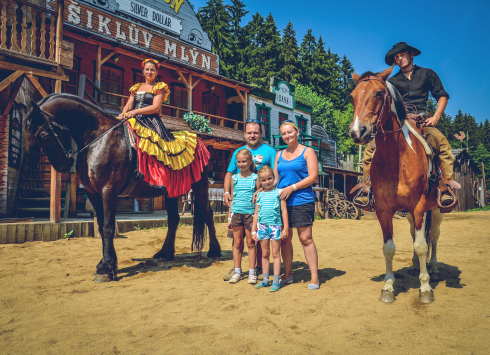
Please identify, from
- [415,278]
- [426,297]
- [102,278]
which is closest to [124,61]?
[102,278]

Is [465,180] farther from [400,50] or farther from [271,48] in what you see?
[400,50]

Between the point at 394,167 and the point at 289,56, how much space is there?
120 ft

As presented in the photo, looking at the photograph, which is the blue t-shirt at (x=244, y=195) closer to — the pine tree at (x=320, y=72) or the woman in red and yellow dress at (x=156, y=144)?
the woman in red and yellow dress at (x=156, y=144)

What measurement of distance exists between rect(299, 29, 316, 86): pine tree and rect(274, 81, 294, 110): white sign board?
20.6m

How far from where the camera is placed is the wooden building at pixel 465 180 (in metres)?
22.1

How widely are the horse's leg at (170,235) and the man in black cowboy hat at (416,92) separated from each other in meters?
3.11

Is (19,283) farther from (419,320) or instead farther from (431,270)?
(431,270)

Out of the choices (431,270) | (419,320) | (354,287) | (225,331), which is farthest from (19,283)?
(431,270)

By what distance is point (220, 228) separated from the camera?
9.86 meters

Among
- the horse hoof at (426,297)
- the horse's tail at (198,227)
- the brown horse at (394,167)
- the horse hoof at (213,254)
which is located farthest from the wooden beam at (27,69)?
the horse hoof at (426,297)

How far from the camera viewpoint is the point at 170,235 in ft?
18.0

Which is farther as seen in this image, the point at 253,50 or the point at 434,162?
the point at 253,50

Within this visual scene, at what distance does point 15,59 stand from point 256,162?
641cm

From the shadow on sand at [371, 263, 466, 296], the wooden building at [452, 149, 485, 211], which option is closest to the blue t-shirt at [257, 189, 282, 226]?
the shadow on sand at [371, 263, 466, 296]
